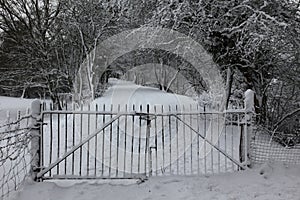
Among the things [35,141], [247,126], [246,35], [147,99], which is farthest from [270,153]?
[147,99]

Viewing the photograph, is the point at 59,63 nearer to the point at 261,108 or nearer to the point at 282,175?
the point at 261,108

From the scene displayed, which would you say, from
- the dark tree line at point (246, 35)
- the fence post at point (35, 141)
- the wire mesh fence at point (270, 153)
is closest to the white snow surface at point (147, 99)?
the dark tree line at point (246, 35)

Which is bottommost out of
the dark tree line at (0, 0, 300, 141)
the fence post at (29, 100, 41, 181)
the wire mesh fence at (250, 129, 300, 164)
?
the wire mesh fence at (250, 129, 300, 164)

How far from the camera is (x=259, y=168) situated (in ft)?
16.5

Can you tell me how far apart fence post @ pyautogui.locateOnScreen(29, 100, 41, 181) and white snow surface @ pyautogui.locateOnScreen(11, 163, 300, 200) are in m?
0.24

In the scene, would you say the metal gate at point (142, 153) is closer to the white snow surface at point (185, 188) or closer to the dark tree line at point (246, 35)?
the white snow surface at point (185, 188)

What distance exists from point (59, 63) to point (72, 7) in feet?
9.77

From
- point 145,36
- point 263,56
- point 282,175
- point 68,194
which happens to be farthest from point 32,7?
point 282,175

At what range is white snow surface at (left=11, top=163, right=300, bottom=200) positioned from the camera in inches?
161

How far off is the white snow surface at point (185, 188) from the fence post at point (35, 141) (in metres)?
0.24

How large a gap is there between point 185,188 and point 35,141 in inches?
92.4

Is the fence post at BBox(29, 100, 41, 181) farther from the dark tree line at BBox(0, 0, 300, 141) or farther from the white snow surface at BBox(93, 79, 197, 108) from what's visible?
the white snow surface at BBox(93, 79, 197, 108)

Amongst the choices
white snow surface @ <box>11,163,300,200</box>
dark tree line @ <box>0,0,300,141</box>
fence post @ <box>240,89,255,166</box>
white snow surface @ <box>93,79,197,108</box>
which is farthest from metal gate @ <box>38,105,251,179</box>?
white snow surface @ <box>93,79,197,108</box>

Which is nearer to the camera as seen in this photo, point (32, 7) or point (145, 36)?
point (145, 36)
